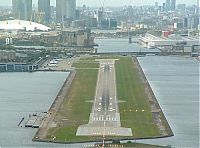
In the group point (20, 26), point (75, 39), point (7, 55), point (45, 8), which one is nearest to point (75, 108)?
point (7, 55)

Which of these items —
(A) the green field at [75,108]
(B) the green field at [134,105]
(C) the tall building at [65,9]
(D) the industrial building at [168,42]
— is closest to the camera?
(A) the green field at [75,108]

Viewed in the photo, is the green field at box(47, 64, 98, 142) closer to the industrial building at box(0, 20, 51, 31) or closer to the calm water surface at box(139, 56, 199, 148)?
the calm water surface at box(139, 56, 199, 148)

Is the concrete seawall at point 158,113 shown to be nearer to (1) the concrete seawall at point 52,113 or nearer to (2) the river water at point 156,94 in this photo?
(2) the river water at point 156,94

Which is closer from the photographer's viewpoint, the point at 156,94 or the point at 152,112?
the point at 152,112

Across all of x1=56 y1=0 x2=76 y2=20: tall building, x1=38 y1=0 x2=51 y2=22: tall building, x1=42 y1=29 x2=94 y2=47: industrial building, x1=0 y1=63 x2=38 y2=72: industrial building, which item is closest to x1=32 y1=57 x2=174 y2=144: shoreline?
x1=0 y1=63 x2=38 y2=72: industrial building

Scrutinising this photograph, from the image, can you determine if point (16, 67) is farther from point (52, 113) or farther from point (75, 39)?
point (75, 39)

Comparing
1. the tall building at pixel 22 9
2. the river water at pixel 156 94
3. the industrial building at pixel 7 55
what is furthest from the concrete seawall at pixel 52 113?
the tall building at pixel 22 9
